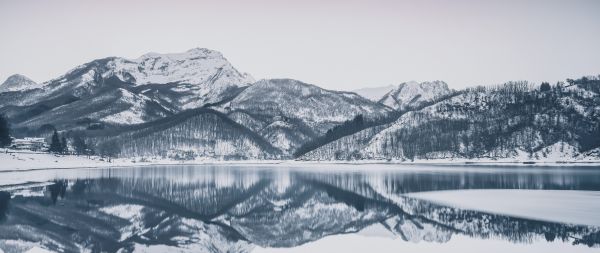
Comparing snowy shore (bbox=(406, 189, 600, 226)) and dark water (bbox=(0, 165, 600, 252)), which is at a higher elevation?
snowy shore (bbox=(406, 189, 600, 226))

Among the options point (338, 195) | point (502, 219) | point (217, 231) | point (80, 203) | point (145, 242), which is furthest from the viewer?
point (338, 195)

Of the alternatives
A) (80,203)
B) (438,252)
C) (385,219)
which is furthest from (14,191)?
(438,252)

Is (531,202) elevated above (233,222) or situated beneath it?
elevated above

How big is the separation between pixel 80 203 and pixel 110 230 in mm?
21999

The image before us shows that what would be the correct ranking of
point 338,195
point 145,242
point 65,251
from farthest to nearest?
point 338,195 < point 145,242 < point 65,251

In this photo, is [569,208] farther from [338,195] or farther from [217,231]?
[217,231]

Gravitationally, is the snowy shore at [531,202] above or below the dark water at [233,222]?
above

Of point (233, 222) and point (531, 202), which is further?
point (531, 202)

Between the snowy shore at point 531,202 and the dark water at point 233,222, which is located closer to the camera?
the dark water at point 233,222

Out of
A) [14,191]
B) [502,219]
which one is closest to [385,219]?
[502,219]

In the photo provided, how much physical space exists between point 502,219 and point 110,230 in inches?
1439

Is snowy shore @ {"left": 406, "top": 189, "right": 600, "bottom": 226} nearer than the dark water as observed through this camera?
No

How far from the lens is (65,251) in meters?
33.3

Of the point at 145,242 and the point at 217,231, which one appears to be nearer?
the point at 145,242
